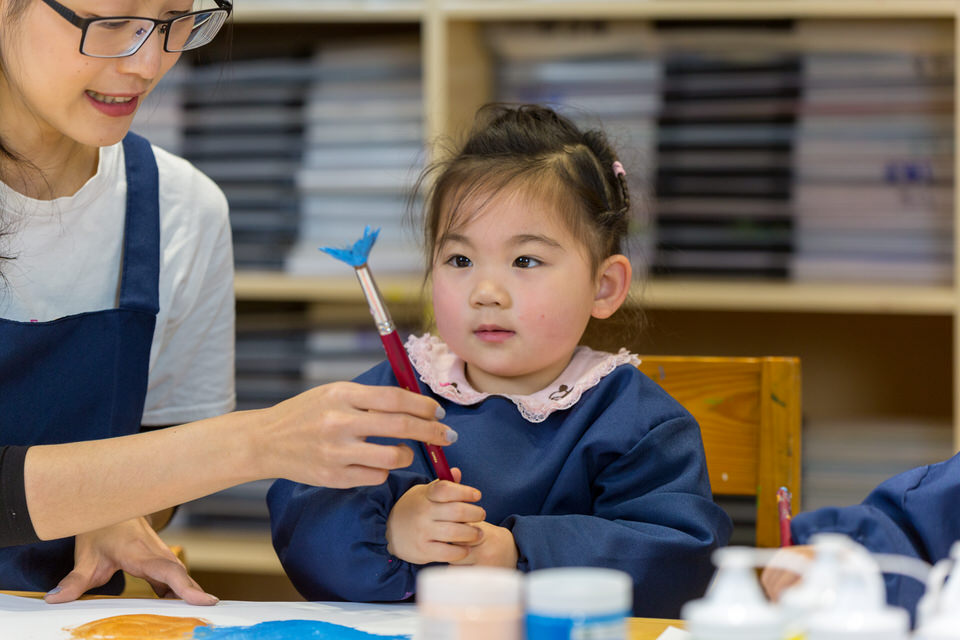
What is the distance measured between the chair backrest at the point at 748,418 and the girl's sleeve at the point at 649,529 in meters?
0.21

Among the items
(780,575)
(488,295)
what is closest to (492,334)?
(488,295)

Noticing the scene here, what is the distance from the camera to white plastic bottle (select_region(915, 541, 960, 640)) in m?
0.51

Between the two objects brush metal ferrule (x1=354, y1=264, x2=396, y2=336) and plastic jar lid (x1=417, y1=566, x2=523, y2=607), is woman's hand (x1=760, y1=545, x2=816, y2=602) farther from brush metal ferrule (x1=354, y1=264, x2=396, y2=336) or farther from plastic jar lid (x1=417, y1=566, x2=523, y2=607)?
brush metal ferrule (x1=354, y1=264, x2=396, y2=336)

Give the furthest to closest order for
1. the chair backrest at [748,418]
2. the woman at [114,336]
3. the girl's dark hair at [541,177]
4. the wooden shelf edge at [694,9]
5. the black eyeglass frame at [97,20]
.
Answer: the wooden shelf edge at [694,9], the chair backrest at [748,418], the girl's dark hair at [541,177], the black eyeglass frame at [97,20], the woman at [114,336]

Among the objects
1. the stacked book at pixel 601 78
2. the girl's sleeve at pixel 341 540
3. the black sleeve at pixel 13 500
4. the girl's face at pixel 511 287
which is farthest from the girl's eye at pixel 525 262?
the stacked book at pixel 601 78

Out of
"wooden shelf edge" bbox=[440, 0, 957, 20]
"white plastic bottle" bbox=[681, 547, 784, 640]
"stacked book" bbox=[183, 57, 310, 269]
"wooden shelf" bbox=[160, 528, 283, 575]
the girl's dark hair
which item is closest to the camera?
"white plastic bottle" bbox=[681, 547, 784, 640]

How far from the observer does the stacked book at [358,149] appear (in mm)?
1887

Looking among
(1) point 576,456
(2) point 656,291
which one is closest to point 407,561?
(1) point 576,456

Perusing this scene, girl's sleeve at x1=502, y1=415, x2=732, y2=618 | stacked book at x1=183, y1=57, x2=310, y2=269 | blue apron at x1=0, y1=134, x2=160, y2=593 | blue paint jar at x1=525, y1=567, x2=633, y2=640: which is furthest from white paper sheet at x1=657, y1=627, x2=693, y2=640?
stacked book at x1=183, y1=57, x2=310, y2=269

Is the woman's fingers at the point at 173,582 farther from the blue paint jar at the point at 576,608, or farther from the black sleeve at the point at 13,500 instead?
the blue paint jar at the point at 576,608

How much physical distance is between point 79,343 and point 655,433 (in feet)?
1.99

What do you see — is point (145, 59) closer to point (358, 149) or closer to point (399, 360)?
point (399, 360)

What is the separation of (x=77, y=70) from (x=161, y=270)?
30 centimetres

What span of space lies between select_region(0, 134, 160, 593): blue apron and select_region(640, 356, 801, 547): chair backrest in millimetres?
577
